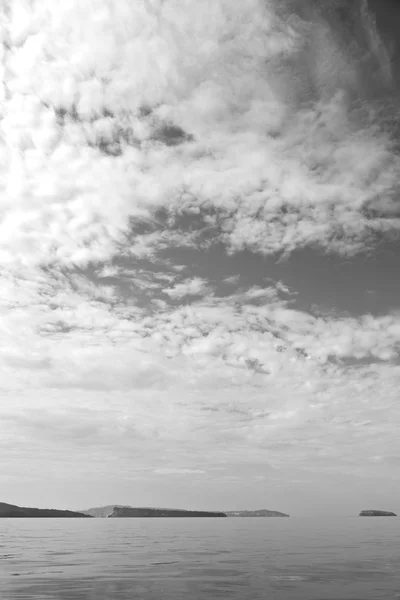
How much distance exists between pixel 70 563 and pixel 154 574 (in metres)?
9.33

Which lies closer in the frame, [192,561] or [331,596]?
[331,596]

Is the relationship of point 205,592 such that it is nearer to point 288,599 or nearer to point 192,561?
point 288,599

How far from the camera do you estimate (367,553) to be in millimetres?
46500

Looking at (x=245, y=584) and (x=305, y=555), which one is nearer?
(x=245, y=584)

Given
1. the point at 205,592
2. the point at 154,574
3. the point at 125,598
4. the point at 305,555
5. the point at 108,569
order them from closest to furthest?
the point at 125,598
the point at 205,592
the point at 154,574
the point at 108,569
the point at 305,555

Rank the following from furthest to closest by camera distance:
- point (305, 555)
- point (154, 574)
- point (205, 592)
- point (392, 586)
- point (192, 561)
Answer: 1. point (305, 555)
2. point (192, 561)
3. point (154, 574)
4. point (392, 586)
5. point (205, 592)

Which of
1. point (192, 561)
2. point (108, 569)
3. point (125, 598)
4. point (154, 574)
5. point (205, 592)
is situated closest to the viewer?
point (125, 598)

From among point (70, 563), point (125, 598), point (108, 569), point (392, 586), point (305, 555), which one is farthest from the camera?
point (305, 555)

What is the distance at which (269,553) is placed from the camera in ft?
152

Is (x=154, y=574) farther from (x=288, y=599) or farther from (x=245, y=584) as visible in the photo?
(x=288, y=599)

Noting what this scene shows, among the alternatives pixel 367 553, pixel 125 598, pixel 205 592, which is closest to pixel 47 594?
pixel 125 598

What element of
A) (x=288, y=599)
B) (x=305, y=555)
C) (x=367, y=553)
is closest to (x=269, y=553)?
(x=305, y=555)

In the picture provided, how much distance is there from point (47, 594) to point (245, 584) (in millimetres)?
10717

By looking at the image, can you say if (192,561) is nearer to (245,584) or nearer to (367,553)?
(245,584)
